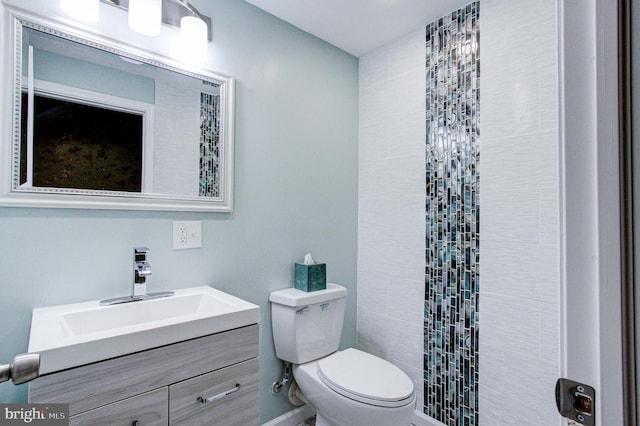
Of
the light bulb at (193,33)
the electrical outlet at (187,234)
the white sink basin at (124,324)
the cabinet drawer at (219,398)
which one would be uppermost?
the light bulb at (193,33)

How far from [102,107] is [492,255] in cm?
181

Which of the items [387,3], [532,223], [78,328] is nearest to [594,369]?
[532,223]

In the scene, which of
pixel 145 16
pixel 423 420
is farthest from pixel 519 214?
pixel 145 16

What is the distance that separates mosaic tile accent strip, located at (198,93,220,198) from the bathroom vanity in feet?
1.77

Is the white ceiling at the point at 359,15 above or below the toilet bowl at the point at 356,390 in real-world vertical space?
above

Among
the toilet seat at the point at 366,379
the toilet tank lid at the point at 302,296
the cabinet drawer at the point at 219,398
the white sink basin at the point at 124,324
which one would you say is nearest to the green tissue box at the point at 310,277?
the toilet tank lid at the point at 302,296

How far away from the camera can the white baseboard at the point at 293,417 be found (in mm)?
1780

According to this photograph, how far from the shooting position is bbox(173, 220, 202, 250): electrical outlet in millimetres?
1456

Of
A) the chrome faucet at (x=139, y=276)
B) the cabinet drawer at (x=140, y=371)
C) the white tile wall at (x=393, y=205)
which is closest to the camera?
the cabinet drawer at (x=140, y=371)

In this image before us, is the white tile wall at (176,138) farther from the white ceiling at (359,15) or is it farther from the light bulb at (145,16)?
the white ceiling at (359,15)

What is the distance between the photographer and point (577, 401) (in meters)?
0.44

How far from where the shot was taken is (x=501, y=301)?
1.56 meters

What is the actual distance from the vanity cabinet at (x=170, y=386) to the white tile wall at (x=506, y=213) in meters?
1.07

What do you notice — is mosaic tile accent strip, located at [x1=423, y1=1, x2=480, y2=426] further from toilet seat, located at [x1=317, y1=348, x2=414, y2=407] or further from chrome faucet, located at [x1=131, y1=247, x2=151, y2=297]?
chrome faucet, located at [x1=131, y1=247, x2=151, y2=297]
